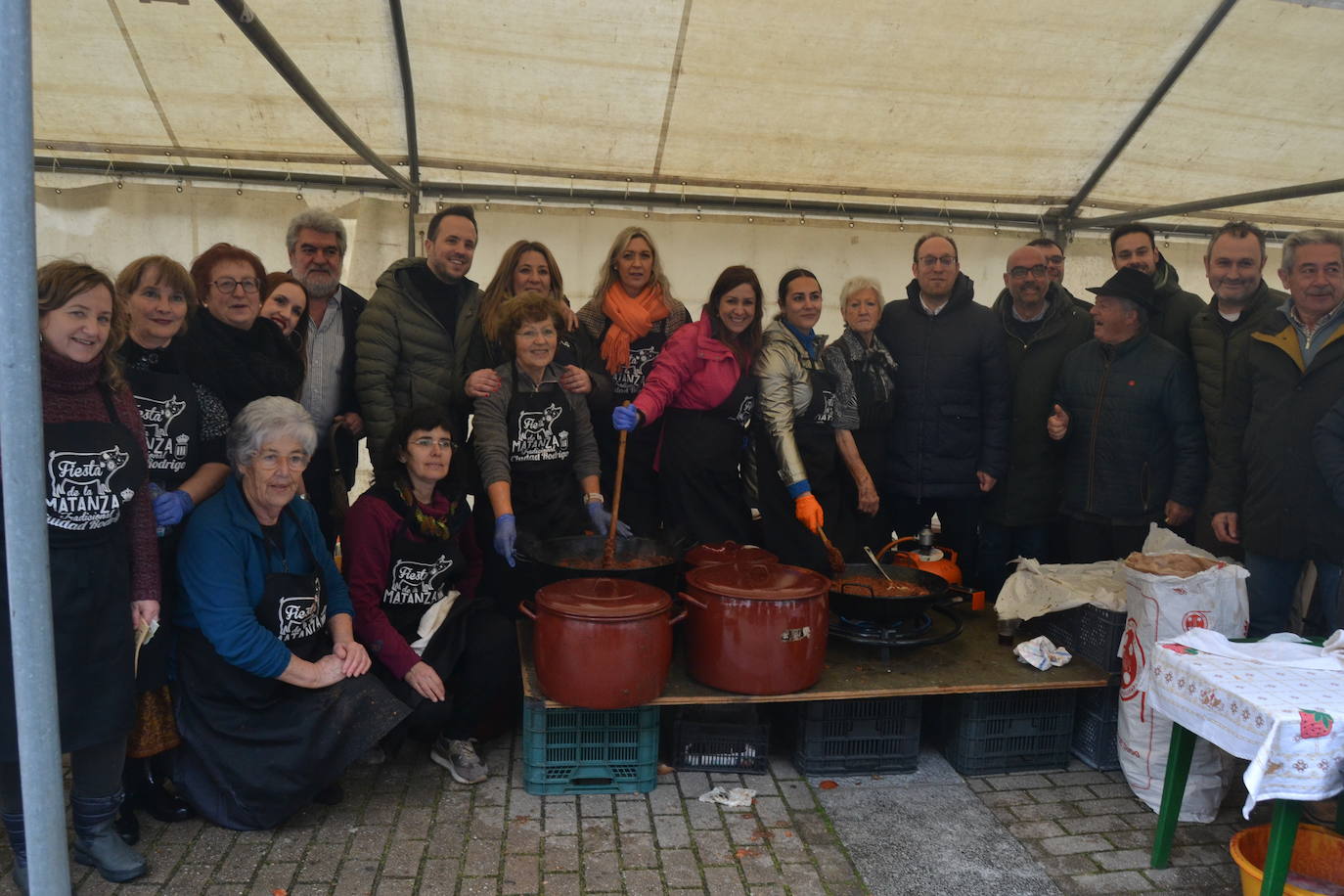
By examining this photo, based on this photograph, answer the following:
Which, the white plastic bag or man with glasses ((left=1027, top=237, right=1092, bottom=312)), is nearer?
the white plastic bag

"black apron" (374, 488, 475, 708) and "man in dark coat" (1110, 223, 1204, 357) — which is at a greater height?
"man in dark coat" (1110, 223, 1204, 357)

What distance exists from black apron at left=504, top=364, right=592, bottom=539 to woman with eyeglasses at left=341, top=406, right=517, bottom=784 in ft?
1.08

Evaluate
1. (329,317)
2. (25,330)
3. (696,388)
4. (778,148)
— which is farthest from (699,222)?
(25,330)

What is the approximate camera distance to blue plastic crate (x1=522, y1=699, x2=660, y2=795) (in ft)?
10.3

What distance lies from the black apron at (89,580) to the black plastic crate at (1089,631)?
3240 mm

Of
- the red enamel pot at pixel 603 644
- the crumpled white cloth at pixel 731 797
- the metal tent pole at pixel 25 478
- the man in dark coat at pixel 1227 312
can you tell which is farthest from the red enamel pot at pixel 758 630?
the metal tent pole at pixel 25 478

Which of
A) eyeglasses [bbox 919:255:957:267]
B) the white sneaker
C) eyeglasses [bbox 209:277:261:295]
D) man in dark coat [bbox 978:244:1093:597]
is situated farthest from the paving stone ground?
eyeglasses [bbox 919:255:957:267]

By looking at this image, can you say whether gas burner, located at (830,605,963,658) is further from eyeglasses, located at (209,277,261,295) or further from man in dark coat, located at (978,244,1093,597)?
eyeglasses, located at (209,277,261,295)

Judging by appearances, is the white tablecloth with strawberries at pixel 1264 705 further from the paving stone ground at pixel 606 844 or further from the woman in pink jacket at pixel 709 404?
the woman in pink jacket at pixel 709 404

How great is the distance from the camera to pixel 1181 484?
373 centimetres

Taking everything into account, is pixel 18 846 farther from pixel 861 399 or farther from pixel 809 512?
pixel 861 399

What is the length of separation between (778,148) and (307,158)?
268 centimetres

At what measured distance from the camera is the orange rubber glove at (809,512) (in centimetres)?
369

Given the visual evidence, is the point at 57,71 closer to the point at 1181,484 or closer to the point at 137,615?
the point at 137,615
